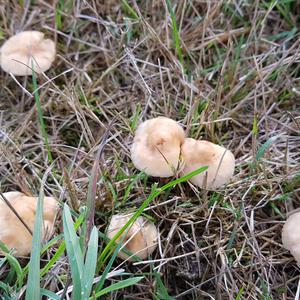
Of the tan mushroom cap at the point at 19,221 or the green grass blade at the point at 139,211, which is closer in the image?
the green grass blade at the point at 139,211

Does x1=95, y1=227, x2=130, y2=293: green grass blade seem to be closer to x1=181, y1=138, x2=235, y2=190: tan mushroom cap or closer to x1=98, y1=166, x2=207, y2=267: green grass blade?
x1=98, y1=166, x2=207, y2=267: green grass blade

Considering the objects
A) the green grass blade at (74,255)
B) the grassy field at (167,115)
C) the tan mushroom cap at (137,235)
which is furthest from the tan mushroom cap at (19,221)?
the green grass blade at (74,255)

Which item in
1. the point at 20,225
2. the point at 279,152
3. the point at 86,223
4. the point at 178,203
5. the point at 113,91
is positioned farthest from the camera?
the point at 113,91

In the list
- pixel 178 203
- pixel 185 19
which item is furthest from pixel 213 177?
pixel 185 19

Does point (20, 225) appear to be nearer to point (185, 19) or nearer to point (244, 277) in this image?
point (244, 277)

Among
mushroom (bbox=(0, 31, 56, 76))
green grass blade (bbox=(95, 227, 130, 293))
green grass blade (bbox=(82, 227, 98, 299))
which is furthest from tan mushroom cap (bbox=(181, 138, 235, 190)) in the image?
mushroom (bbox=(0, 31, 56, 76))

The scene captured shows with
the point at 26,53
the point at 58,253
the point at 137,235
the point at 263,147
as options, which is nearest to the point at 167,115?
the point at 263,147

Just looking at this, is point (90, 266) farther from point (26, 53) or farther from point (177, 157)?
point (26, 53)

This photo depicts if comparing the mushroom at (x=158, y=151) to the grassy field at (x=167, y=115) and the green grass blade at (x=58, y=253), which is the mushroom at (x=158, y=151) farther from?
the green grass blade at (x=58, y=253)
